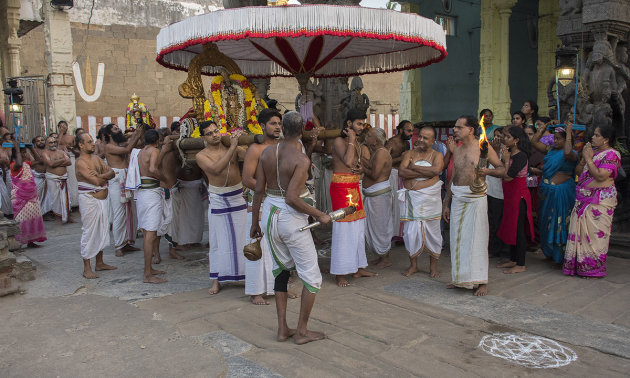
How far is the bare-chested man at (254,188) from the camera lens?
4223 mm

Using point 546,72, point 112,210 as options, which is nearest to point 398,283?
point 112,210

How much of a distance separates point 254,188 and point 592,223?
354cm

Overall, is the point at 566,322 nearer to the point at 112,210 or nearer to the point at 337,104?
the point at 112,210

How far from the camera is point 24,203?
24.0 feet

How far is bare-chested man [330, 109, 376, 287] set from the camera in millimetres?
5367

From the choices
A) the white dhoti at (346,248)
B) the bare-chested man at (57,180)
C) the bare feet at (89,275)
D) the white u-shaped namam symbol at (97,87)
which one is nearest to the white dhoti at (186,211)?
the bare feet at (89,275)

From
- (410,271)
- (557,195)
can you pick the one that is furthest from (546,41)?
(410,271)

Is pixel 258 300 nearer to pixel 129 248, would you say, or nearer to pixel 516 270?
pixel 516 270

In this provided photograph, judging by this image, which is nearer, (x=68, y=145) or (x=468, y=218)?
(x=468, y=218)

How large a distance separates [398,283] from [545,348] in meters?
1.90

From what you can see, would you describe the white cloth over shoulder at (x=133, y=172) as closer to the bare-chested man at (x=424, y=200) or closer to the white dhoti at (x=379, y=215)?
the white dhoti at (x=379, y=215)

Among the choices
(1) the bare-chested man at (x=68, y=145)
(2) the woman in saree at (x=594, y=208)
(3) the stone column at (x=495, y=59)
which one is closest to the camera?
(2) the woman in saree at (x=594, y=208)

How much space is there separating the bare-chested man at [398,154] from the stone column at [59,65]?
8.36 meters

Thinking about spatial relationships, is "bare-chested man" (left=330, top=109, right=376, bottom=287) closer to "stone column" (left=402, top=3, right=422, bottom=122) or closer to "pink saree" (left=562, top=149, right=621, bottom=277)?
"pink saree" (left=562, top=149, right=621, bottom=277)
